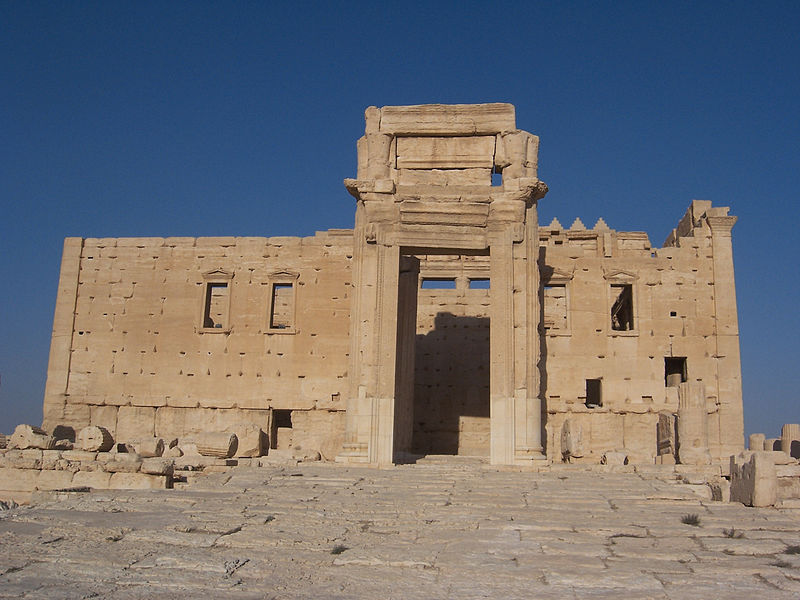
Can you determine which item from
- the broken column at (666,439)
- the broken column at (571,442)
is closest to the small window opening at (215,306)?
the broken column at (571,442)

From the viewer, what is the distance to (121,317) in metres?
25.7

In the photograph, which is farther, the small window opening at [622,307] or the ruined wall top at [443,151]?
the small window opening at [622,307]

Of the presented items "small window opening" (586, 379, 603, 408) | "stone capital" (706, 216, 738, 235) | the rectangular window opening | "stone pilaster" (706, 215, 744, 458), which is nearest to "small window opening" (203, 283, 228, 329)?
the rectangular window opening

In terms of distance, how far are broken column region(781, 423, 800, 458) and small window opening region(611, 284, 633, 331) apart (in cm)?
547

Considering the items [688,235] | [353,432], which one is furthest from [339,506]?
[688,235]

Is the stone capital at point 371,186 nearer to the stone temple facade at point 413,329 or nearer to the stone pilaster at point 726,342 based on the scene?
the stone temple facade at point 413,329

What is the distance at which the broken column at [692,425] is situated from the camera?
59.9 ft

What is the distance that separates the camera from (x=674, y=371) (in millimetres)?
24938

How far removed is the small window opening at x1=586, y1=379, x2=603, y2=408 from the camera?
2433cm

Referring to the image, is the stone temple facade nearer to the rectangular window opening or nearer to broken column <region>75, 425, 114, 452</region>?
the rectangular window opening

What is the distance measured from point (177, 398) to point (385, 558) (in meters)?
17.0

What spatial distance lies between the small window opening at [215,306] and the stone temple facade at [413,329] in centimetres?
7

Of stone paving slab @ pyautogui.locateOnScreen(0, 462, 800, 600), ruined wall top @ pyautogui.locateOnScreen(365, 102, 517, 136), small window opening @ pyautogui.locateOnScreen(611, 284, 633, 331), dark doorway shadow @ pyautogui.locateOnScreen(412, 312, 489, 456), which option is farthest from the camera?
dark doorway shadow @ pyautogui.locateOnScreen(412, 312, 489, 456)

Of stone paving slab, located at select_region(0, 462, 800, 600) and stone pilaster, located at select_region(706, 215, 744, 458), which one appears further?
stone pilaster, located at select_region(706, 215, 744, 458)
